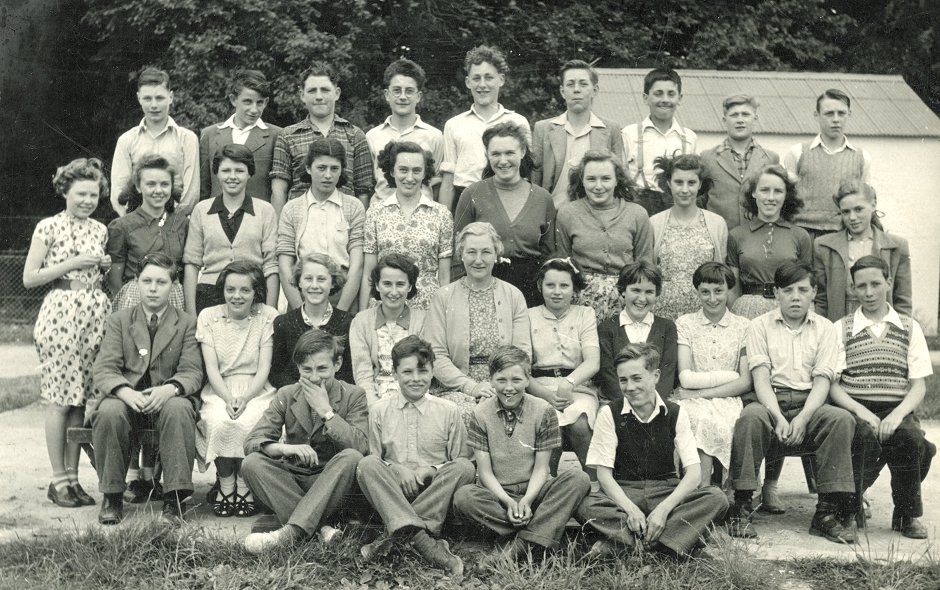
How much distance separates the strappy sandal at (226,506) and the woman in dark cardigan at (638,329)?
6.67 feet

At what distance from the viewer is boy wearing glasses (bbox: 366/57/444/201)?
6.29m

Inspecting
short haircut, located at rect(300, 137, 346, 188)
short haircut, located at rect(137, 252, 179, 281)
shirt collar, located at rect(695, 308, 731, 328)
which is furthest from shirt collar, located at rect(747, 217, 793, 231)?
short haircut, located at rect(137, 252, 179, 281)

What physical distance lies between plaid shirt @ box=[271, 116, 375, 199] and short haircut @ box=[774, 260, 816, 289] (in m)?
2.62

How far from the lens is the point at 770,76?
47.3ft

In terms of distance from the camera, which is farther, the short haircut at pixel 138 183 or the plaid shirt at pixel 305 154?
the plaid shirt at pixel 305 154

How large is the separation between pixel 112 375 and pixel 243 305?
0.76 meters

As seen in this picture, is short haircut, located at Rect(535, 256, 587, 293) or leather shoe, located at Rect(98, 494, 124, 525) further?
short haircut, located at Rect(535, 256, 587, 293)

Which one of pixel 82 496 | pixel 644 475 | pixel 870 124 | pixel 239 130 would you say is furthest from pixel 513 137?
pixel 870 124

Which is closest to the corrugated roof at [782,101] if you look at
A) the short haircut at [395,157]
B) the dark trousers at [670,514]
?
the short haircut at [395,157]

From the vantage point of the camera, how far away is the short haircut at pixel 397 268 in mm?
5125

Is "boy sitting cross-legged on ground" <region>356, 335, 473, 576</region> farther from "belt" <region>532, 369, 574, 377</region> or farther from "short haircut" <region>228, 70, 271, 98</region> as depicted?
"short haircut" <region>228, 70, 271, 98</region>

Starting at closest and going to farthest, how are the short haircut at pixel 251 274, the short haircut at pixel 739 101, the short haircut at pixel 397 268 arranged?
the short haircut at pixel 397 268, the short haircut at pixel 251 274, the short haircut at pixel 739 101

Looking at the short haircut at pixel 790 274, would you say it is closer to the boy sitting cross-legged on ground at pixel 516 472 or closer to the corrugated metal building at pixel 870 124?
the boy sitting cross-legged on ground at pixel 516 472

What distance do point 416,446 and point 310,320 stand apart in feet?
3.58
